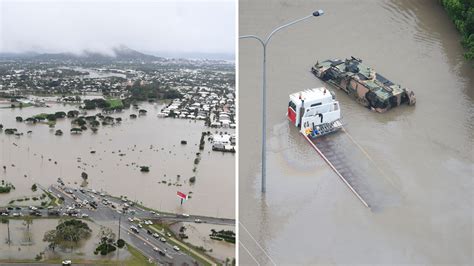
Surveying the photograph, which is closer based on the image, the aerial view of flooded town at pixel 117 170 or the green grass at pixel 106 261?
the green grass at pixel 106 261

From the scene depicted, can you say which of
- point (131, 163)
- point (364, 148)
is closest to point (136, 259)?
point (364, 148)

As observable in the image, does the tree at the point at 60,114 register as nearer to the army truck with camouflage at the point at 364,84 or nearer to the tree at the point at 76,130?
the tree at the point at 76,130

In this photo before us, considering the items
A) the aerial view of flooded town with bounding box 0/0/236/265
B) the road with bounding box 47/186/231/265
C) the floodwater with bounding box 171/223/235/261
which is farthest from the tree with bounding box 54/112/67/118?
the floodwater with bounding box 171/223/235/261

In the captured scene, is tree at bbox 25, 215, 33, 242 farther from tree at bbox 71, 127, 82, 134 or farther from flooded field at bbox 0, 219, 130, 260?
tree at bbox 71, 127, 82, 134

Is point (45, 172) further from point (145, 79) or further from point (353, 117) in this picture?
point (145, 79)

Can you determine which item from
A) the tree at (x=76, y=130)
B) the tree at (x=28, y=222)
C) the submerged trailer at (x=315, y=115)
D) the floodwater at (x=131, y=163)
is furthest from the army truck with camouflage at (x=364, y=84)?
the tree at (x=76, y=130)
